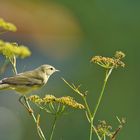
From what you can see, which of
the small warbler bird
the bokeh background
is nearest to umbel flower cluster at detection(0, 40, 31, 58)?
the small warbler bird

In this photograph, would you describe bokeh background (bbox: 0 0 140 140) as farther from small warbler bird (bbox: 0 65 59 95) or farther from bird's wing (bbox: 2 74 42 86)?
bird's wing (bbox: 2 74 42 86)

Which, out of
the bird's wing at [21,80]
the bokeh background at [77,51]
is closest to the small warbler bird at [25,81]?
the bird's wing at [21,80]

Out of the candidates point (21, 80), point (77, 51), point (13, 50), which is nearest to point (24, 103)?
point (21, 80)

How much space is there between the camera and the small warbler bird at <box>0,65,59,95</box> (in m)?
4.27

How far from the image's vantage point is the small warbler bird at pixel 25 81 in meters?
4.27

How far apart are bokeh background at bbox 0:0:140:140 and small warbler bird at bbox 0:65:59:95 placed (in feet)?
21.7

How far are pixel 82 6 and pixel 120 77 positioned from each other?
3163mm

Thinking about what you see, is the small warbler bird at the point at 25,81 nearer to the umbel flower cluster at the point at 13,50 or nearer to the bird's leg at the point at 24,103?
the bird's leg at the point at 24,103

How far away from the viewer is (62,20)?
735 inches

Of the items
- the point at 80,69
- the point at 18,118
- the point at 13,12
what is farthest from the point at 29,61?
the point at 13,12

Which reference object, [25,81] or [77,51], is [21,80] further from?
[77,51]

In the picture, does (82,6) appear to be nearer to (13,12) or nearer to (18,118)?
(13,12)

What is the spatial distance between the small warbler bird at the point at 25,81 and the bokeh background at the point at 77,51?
21.7 ft

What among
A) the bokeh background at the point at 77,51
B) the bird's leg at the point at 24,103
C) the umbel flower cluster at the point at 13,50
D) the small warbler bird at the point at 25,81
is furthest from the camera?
the bokeh background at the point at 77,51
